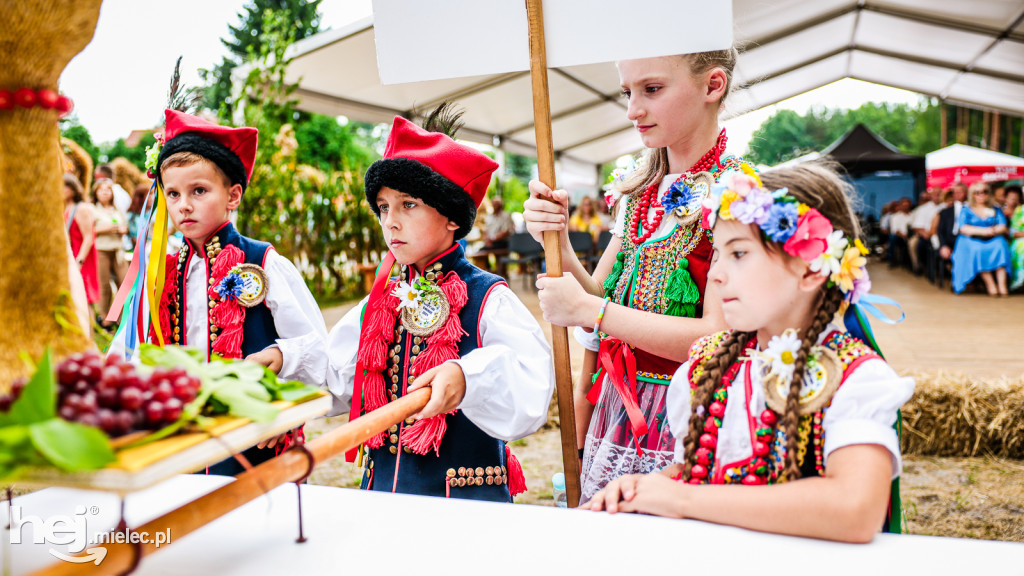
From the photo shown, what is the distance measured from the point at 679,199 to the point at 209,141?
1404mm

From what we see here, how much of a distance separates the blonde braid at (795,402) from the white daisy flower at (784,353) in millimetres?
11

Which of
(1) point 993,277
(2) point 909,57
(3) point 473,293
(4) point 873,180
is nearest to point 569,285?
(3) point 473,293

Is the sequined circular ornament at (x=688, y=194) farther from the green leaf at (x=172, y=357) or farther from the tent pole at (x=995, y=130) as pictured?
the tent pole at (x=995, y=130)

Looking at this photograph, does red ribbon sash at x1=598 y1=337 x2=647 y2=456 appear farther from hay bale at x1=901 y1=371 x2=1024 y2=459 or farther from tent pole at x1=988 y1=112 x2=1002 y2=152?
tent pole at x1=988 y1=112 x2=1002 y2=152

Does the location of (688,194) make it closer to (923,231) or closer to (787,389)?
(787,389)

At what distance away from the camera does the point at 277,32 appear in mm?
6188

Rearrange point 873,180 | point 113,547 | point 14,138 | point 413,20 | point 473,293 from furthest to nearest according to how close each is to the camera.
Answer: point 873,180, point 473,293, point 413,20, point 14,138, point 113,547

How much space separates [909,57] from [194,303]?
11.7 meters

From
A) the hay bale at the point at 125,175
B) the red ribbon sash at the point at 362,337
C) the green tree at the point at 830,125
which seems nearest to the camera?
the red ribbon sash at the point at 362,337

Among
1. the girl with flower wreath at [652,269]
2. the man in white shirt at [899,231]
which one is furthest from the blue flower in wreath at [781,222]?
the man in white shirt at [899,231]

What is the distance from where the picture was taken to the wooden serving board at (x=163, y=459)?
0.71m

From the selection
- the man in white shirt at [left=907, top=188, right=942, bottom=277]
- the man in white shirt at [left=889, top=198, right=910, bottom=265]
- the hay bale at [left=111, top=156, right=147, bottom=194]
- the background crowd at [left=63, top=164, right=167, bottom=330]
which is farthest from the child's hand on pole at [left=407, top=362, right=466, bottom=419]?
the man in white shirt at [left=889, top=198, right=910, bottom=265]

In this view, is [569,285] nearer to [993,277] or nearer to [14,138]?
[14,138]

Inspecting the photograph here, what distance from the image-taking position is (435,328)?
1.72 metres
